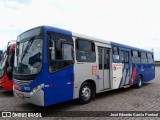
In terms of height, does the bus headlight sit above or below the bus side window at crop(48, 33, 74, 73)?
below

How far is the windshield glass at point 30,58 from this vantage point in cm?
554

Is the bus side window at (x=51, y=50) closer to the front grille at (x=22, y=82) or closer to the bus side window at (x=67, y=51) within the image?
the bus side window at (x=67, y=51)

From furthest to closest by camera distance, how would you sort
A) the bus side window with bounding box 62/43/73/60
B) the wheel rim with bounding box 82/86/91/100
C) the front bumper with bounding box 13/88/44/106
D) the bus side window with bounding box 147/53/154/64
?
the bus side window with bounding box 147/53/154/64, the wheel rim with bounding box 82/86/91/100, the bus side window with bounding box 62/43/73/60, the front bumper with bounding box 13/88/44/106

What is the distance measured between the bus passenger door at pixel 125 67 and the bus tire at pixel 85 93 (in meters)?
3.02

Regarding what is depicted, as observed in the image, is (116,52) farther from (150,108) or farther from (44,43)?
(44,43)

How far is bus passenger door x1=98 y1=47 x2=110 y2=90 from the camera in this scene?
8.10 m

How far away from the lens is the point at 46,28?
573cm

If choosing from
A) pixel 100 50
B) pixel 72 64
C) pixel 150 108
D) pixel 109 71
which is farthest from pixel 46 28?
pixel 150 108

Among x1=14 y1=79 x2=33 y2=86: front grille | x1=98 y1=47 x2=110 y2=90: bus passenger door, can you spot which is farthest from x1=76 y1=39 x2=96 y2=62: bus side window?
x1=14 y1=79 x2=33 y2=86: front grille

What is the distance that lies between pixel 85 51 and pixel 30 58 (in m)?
2.43

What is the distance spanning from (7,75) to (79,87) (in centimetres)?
453

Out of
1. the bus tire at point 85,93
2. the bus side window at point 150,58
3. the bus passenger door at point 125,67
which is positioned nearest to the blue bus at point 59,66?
the bus tire at point 85,93

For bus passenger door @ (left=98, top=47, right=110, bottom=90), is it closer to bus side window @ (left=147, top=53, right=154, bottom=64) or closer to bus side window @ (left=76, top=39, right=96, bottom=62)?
bus side window @ (left=76, top=39, right=96, bottom=62)

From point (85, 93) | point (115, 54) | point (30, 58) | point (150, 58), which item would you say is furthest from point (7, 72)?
point (150, 58)
